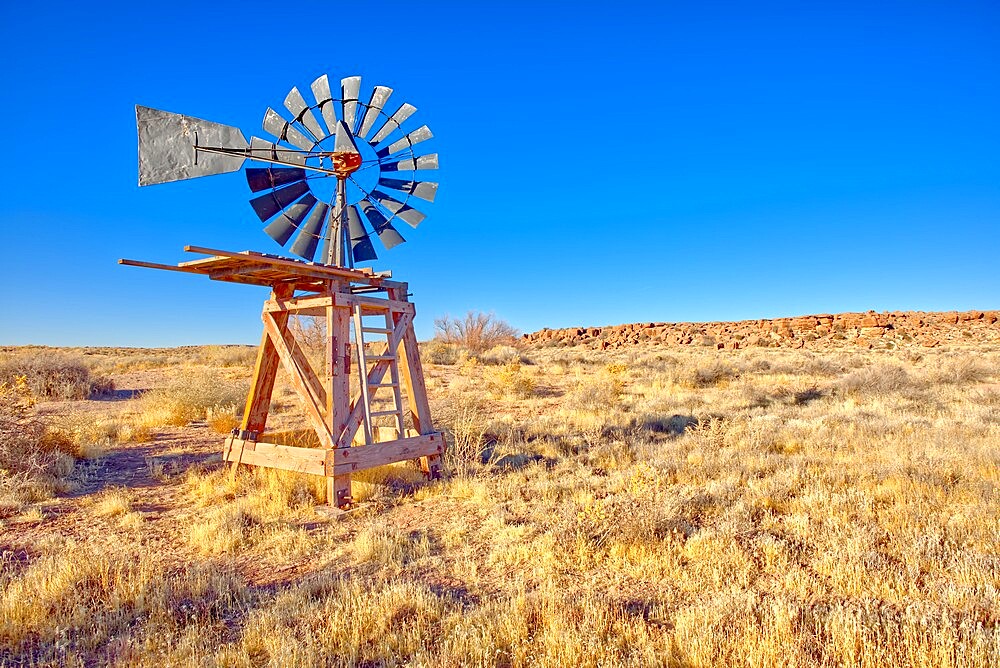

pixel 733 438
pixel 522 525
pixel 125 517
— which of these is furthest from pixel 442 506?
pixel 733 438

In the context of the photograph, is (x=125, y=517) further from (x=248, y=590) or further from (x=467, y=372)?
(x=467, y=372)

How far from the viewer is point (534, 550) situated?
4.61 meters

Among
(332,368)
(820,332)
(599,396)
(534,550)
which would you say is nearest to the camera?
(534,550)

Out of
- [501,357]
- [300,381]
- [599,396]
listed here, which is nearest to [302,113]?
[300,381]

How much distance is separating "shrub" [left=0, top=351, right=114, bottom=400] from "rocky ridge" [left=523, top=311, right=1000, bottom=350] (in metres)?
33.3

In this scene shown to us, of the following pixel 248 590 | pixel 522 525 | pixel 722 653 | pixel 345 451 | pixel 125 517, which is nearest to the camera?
pixel 722 653

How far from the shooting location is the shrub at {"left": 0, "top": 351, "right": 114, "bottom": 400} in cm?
1469

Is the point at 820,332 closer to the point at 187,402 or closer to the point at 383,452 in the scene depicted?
the point at 187,402

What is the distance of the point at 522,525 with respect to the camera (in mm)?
5262

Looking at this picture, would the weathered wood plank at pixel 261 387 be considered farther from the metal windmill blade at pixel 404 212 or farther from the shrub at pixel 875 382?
the shrub at pixel 875 382

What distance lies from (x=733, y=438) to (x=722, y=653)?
6.17m

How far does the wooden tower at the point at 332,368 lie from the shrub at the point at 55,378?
35.9 feet

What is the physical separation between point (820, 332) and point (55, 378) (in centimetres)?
4627

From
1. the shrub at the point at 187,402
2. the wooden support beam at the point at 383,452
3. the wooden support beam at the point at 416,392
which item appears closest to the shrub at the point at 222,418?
the shrub at the point at 187,402
